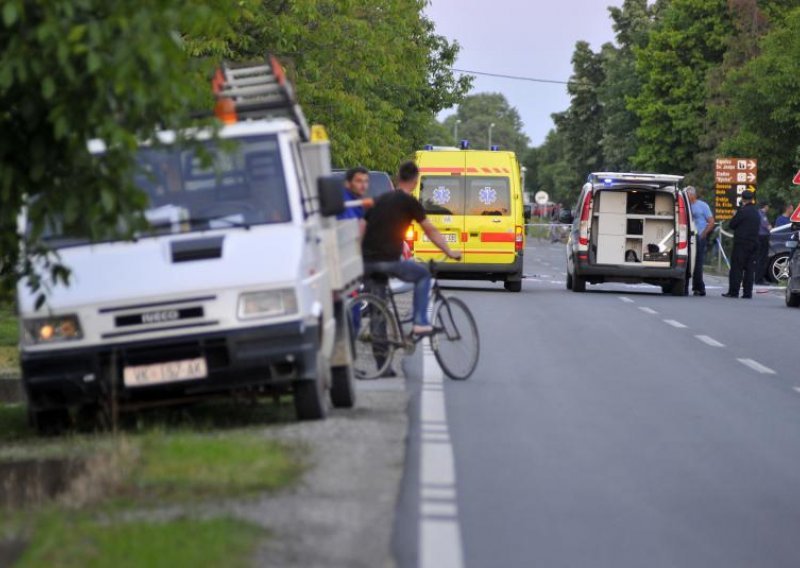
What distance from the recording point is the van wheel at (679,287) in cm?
3242

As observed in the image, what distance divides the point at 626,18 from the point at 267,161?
336 feet

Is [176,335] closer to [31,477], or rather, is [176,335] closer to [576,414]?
[31,477]

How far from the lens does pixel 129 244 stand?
467 inches

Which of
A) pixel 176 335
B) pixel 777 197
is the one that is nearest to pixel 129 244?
pixel 176 335

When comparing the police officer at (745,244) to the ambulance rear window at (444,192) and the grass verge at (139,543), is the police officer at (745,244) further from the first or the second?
the grass verge at (139,543)

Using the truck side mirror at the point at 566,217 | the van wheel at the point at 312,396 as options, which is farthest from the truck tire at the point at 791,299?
the van wheel at the point at 312,396

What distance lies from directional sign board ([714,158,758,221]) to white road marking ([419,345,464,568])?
120 ft

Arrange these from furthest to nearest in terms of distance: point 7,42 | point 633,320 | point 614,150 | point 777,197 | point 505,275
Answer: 1. point 614,150
2. point 777,197
3. point 505,275
4. point 633,320
5. point 7,42

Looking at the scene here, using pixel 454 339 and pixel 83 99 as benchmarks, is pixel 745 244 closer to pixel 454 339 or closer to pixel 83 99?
pixel 454 339

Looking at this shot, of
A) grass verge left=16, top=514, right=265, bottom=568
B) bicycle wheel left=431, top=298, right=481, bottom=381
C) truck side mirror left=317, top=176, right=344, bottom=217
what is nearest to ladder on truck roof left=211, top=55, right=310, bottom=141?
truck side mirror left=317, top=176, right=344, bottom=217

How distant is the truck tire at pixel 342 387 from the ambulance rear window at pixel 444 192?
19.0m

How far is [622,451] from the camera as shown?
37.9ft

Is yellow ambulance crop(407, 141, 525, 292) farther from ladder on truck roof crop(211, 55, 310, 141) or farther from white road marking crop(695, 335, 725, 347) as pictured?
ladder on truck roof crop(211, 55, 310, 141)

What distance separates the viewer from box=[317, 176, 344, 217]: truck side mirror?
12246 millimetres
